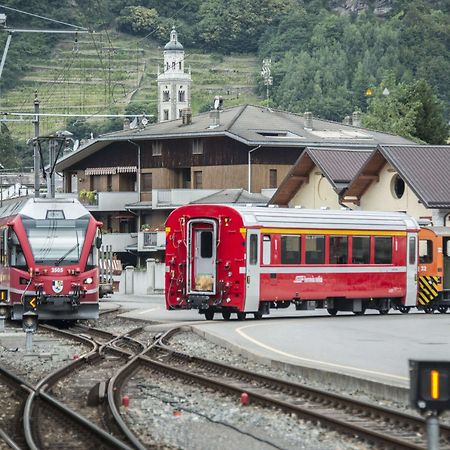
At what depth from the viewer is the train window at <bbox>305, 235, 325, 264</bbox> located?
119 ft

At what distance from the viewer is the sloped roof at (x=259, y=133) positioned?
77.2 metres

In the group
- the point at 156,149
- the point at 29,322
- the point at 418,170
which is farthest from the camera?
the point at 156,149

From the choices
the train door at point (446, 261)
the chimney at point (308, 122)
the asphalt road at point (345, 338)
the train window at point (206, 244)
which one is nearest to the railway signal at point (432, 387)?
the asphalt road at point (345, 338)

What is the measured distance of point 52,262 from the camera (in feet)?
114

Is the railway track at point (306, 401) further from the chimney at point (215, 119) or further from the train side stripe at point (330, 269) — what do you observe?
the chimney at point (215, 119)

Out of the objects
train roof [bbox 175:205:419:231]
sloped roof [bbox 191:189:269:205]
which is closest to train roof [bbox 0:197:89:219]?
train roof [bbox 175:205:419:231]

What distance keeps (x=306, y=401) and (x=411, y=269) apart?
21.0 metres

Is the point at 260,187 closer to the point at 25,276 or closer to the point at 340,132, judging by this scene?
the point at 340,132

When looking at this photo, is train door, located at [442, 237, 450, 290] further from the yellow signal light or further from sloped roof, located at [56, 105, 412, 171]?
sloped roof, located at [56, 105, 412, 171]

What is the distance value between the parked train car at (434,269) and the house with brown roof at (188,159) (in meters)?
34.2

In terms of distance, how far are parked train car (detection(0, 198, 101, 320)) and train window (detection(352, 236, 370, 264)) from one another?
21.0 feet

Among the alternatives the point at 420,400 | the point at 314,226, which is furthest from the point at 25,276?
the point at 420,400

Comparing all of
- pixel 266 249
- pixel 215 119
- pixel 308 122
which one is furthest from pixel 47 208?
pixel 308 122

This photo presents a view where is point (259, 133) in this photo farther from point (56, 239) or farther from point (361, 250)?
Result: point (56, 239)
